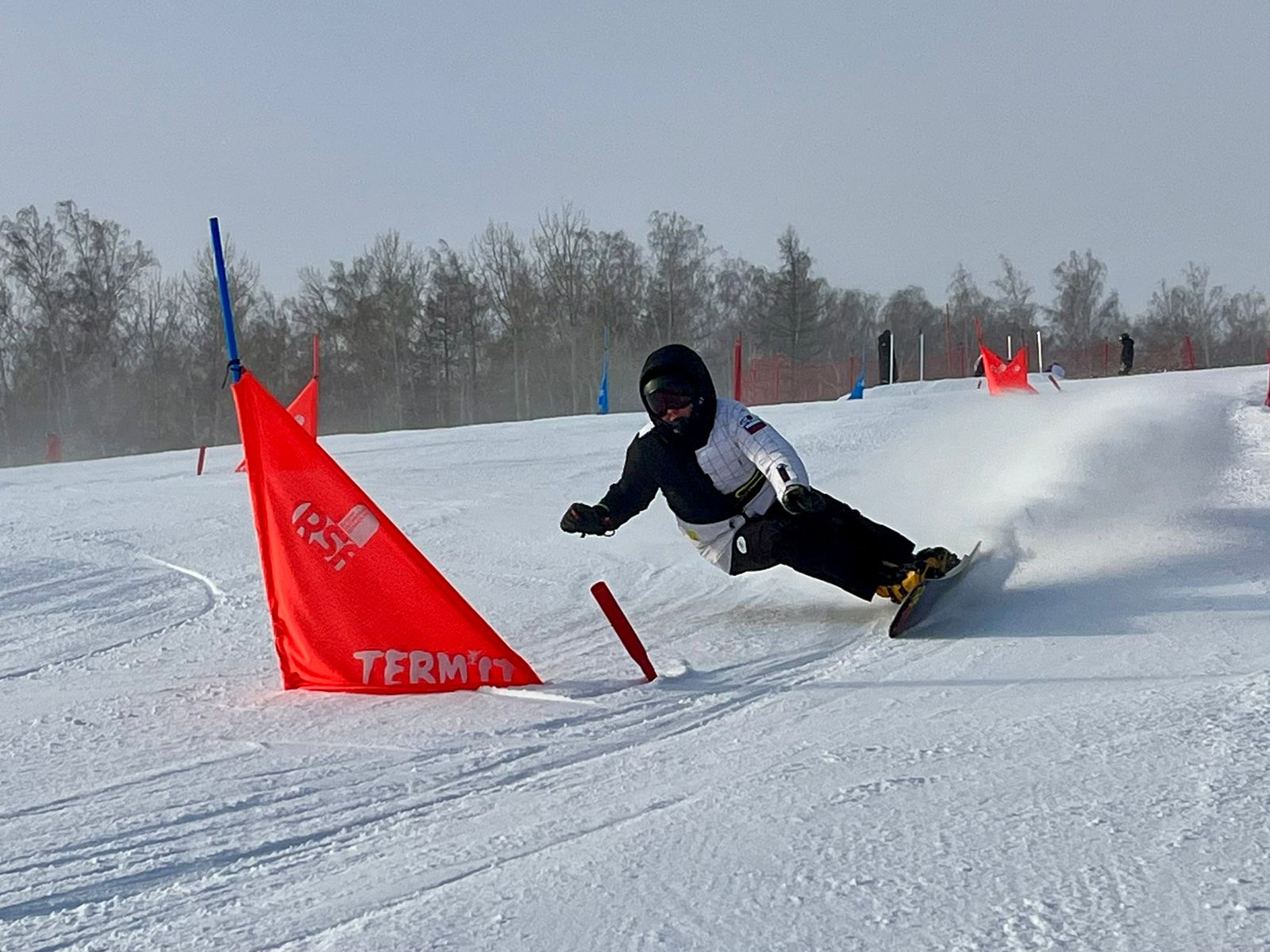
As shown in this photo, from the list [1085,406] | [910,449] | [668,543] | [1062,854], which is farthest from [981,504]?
[1062,854]

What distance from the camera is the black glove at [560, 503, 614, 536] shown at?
19.3 feet

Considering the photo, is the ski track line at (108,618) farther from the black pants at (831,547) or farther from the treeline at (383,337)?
the treeline at (383,337)

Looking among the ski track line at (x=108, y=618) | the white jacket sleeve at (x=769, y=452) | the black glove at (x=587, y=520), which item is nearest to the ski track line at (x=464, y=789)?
the white jacket sleeve at (x=769, y=452)

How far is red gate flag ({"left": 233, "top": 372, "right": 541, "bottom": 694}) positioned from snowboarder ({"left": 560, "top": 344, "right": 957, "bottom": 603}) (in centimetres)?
125

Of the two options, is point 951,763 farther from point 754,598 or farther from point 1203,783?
point 754,598

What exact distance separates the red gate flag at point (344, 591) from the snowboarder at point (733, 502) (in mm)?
1255

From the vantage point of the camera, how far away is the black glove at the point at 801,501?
5.35 metres

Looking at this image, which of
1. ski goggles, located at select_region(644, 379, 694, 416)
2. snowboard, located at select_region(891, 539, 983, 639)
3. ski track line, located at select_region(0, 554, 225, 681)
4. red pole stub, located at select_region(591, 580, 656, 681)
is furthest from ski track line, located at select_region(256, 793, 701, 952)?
ski track line, located at select_region(0, 554, 225, 681)

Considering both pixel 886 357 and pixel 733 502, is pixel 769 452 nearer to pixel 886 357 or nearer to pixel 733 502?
pixel 733 502

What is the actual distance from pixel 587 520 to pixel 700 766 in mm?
2615

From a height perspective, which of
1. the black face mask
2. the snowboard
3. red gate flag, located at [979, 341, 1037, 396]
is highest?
red gate flag, located at [979, 341, 1037, 396]

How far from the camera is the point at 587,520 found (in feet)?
19.4

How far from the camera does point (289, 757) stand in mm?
3742

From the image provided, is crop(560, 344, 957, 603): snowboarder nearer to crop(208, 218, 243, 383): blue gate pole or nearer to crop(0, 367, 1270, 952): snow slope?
crop(0, 367, 1270, 952): snow slope
